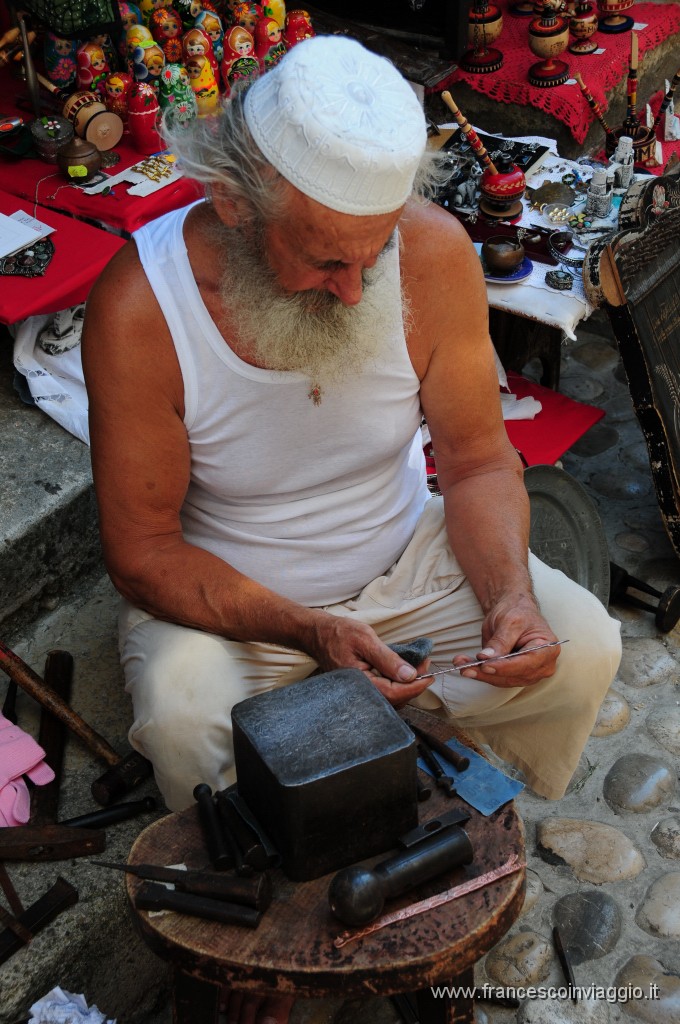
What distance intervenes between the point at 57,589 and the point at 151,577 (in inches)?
38.3

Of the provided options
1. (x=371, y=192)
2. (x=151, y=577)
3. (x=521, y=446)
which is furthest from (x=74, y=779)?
(x=521, y=446)

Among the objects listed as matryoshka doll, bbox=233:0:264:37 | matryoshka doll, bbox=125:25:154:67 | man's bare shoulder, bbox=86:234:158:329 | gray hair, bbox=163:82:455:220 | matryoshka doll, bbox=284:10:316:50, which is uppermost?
gray hair, bbox=163:82:455:220

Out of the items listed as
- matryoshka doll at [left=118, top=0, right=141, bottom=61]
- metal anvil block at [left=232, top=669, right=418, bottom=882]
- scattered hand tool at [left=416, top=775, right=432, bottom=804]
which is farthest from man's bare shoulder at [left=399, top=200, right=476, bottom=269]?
matryoshka doll at [left=118, top=0, right=141, bottom=61]

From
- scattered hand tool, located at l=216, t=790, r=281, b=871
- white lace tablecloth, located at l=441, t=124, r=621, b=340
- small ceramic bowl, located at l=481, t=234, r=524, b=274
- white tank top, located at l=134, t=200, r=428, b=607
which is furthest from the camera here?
small ceramic bowl, located at l=481, t=234, r=524, b=274

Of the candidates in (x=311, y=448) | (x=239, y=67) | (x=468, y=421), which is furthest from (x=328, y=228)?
(x=239, y=67)

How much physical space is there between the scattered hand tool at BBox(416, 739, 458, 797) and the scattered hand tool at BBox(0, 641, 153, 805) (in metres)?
0.80

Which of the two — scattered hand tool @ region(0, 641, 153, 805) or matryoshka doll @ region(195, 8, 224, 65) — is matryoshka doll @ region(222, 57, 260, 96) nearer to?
matryoshka doll @ region(195, 8, 224, 65)

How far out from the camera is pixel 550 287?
3.46 meters

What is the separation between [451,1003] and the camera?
1.73 m

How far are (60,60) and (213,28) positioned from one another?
666 mm

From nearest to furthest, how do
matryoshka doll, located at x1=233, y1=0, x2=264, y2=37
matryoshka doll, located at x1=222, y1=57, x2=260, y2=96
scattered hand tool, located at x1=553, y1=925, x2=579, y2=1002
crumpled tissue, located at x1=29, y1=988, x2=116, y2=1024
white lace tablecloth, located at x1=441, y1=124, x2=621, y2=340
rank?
1. crumpled tissue, located at x1=29, y1=988, x2=116, y2=1024
2. scattered hand tool, located at x1=553, y1=925, x2=579, y2=1002
3. white lace tablecloth, located at x1=441, y1=124, x2=621, y2=340
4. matryoshka doll, located at x1=222, y1=57, x2=260, y2=96
5. matryoshka doll, located at x1=233, y1=0, x2=264, y2=37

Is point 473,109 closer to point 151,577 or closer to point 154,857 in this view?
point 151,577

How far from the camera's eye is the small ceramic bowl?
3482 millimetres

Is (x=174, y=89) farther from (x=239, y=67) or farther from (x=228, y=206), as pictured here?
(x=228, y=206)
